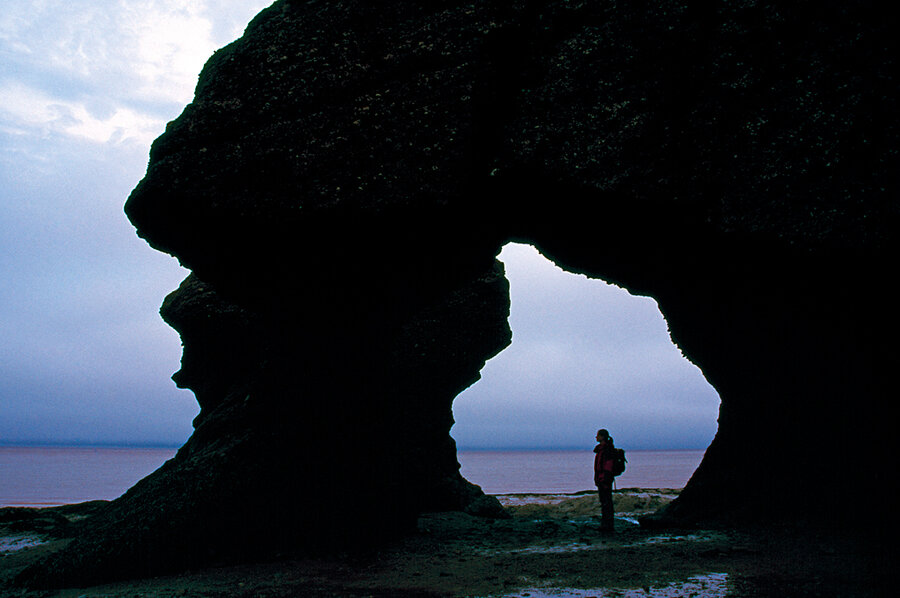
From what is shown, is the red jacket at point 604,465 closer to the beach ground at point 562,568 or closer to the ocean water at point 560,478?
the beach ground at point 562,568

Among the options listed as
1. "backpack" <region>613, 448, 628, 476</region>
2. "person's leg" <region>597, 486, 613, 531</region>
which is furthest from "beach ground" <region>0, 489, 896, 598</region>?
"backpack" <region>613, 448, 628, 476</region>

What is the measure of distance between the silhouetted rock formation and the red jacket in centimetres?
205

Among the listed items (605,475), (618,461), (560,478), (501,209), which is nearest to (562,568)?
(605,475)

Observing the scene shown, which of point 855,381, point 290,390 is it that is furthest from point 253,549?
point 855,381

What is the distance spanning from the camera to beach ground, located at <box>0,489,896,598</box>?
16.5ft

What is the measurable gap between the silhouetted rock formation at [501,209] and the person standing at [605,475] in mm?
1838

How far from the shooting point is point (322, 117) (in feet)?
20.8

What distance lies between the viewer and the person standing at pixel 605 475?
9203mm

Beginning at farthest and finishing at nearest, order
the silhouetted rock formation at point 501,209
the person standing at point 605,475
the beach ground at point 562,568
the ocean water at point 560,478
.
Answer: the ocean water at point 560,478
the person standing at point 605,475
the beach ground at point 562,568
the silhouetted rock formation at point 501,209

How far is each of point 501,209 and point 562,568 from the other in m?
4.25

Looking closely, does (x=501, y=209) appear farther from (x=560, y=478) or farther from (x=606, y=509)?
(x=560, y=478)

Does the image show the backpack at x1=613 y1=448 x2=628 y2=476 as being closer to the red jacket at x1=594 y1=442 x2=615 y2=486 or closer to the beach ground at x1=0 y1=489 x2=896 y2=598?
the red jacket at x1=594 y1=442 x2=615 y2=486

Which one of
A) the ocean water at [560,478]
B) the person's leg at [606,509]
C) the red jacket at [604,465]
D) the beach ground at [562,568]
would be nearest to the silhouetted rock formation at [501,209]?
the beach ground at [562,568]

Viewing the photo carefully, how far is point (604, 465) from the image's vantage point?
9.28 metres
